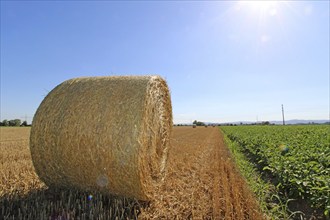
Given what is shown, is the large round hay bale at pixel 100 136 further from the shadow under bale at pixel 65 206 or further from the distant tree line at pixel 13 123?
the distant tree line at pixel 13 123

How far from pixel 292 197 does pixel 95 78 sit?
193 inches

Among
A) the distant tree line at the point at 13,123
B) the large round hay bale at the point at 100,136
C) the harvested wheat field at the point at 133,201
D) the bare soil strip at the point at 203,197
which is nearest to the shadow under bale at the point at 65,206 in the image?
the harvested wheat field at the point at 133,201

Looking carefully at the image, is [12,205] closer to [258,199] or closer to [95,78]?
[95,78]

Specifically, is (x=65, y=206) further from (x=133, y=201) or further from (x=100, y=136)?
(x=100, y=136)

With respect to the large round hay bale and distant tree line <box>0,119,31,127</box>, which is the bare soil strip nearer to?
the large round hay bale

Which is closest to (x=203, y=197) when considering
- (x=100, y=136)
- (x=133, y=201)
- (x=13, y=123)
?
(x=133, y=201)

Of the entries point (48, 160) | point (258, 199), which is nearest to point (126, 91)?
point (48, 160)

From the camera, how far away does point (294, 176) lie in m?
6.10

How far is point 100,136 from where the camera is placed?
4559 millimetres

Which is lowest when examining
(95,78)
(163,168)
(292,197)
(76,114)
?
(292,197)

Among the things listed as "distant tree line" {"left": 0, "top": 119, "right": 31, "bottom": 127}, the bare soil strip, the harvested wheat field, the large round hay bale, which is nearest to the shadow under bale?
the harvested wheat field

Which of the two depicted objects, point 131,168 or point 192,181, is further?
point 192,181

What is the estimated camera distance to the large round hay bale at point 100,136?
450 centimetres

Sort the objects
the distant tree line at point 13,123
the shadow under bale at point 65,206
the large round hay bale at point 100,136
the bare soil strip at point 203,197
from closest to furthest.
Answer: the shadow under bale at point 65,206
the bare soil strip at point 203,197
the large round hay bale at point 100,136
the distant tree line at point 13,123
